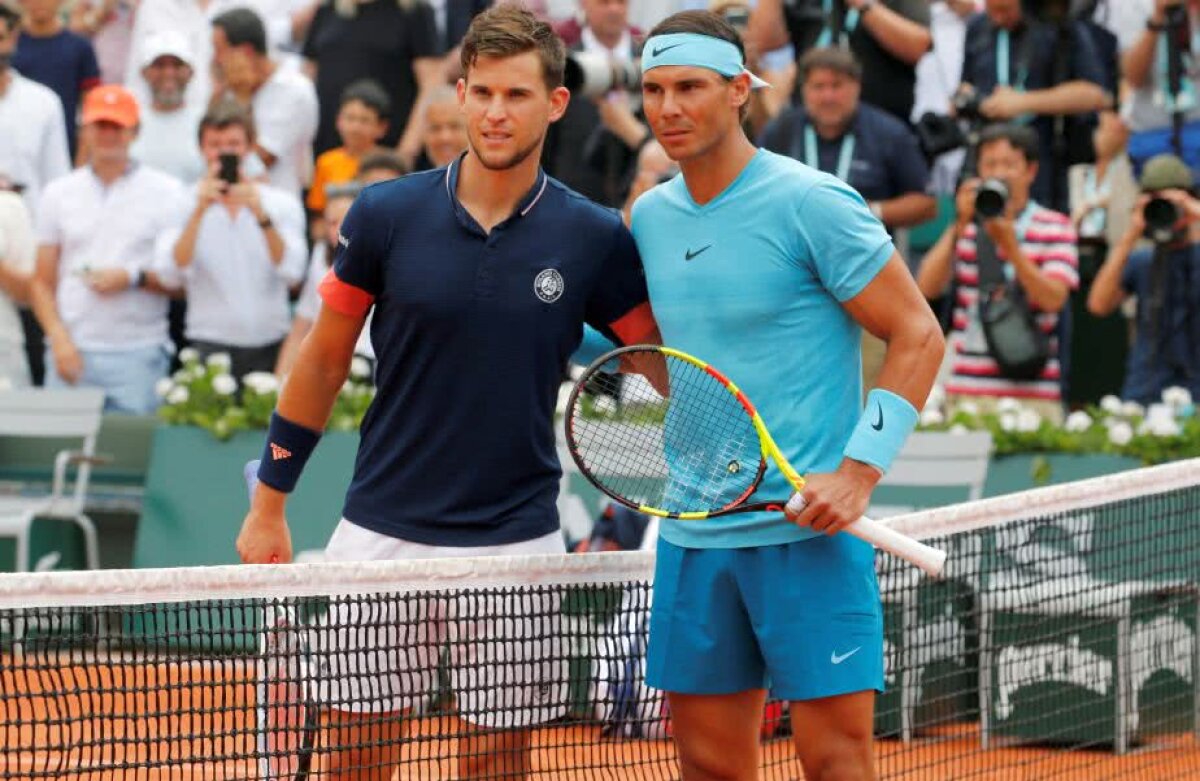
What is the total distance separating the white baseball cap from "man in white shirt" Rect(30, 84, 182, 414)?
0.96 m

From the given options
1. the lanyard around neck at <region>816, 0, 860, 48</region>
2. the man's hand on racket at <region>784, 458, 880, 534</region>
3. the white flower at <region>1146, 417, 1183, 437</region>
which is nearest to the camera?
the man's hand on racket at <region>784, 458, 880, 534</region>

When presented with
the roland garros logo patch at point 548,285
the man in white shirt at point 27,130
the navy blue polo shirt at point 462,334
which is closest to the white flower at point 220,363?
the man in white shirt at point 27,130

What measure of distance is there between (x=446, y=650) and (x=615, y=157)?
6.25 m

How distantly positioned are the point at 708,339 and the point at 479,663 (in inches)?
36.4

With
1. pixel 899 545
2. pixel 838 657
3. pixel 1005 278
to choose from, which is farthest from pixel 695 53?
pixel 1005 278

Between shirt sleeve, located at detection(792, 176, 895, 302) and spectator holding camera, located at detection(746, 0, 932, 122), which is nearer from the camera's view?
shirt sleeve, located at detection(792, 176, 895, 302)

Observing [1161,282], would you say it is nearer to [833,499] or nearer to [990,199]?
[990,199]

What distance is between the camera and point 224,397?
1020 centimetres

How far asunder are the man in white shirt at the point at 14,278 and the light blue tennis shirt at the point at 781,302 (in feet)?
22.9

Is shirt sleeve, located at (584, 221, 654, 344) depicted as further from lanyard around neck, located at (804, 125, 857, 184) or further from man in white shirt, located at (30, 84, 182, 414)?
man in white shirt, located at (30, 84, 182, 414)

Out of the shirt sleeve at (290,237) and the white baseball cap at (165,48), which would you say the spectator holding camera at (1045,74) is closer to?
the shirt sleeve at (290,237)

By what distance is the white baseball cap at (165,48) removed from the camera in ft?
38.9

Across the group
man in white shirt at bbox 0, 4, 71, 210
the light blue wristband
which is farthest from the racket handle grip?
man in white shirt at bbox 0, 4, 71, 210

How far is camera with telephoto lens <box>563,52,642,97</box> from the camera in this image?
9727 millimetres
